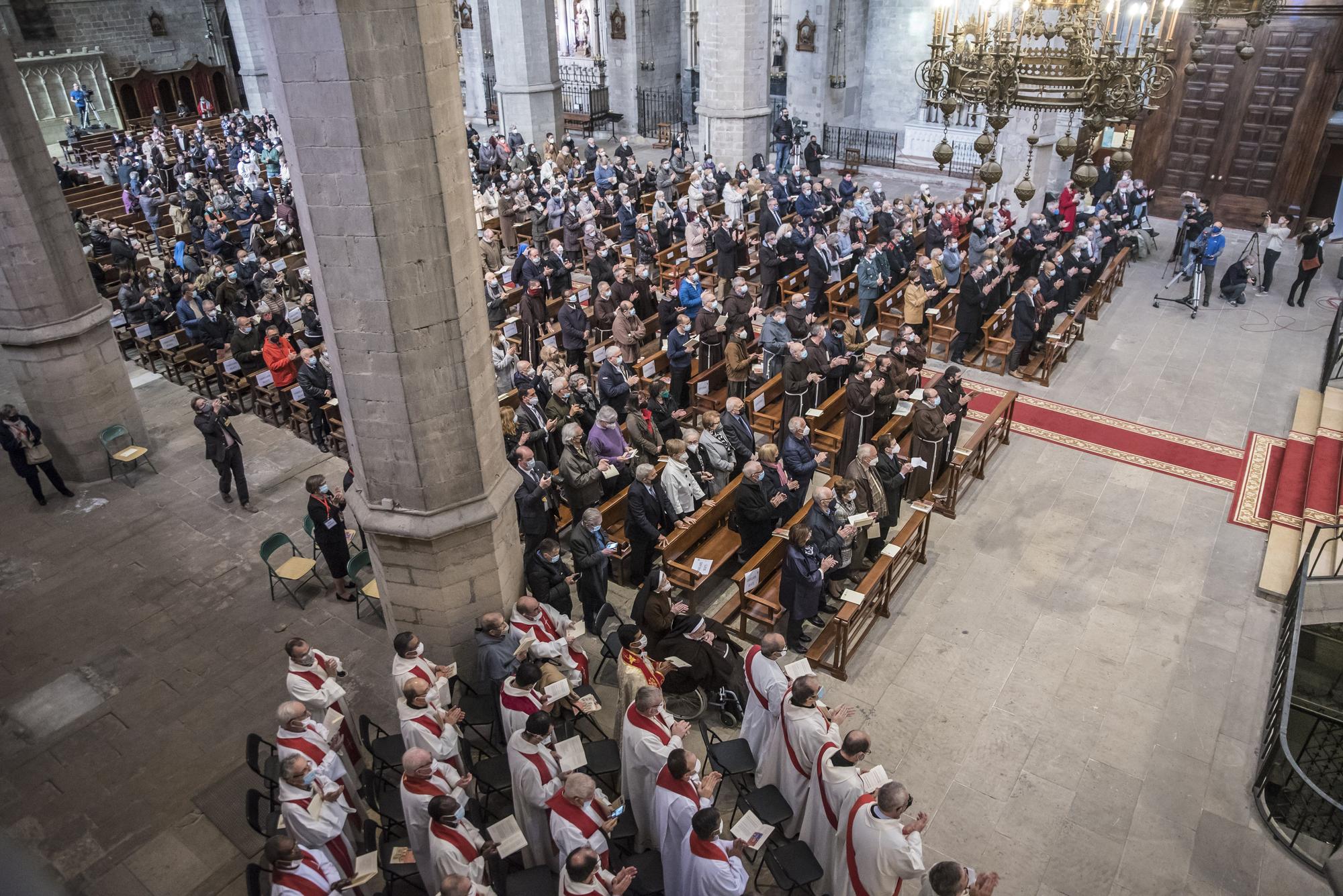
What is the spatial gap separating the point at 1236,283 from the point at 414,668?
16.5 m

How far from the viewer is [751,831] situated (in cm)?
615

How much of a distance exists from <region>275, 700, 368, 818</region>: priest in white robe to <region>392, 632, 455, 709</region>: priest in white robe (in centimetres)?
63

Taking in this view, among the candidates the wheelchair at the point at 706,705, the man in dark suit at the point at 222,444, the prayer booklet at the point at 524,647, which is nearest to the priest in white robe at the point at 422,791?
the prayer booklet at the point at 524,647

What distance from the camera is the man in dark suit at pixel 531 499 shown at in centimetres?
938

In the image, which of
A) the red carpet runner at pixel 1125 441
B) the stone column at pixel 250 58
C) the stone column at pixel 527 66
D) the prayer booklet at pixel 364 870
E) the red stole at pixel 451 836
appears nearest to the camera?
the red stole at pixel 451 836

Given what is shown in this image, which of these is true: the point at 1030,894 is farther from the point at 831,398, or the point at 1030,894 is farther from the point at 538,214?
the point at 538,214

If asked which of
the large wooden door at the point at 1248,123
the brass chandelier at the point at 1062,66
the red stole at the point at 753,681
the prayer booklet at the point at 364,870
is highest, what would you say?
the brass chandelier at the point at 1062,66

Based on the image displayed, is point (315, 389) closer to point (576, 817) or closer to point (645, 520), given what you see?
point (645, 520)

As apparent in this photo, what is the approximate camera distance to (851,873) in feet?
19.7

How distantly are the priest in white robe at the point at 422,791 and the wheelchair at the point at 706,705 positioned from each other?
2229mm

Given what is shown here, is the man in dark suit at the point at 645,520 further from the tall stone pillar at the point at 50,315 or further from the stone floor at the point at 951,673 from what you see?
the tall stone pillar at the point at 50,315

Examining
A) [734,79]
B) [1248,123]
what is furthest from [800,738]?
[1248,123]

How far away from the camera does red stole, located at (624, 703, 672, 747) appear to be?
6516 millimetres

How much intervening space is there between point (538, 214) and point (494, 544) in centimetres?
1283
